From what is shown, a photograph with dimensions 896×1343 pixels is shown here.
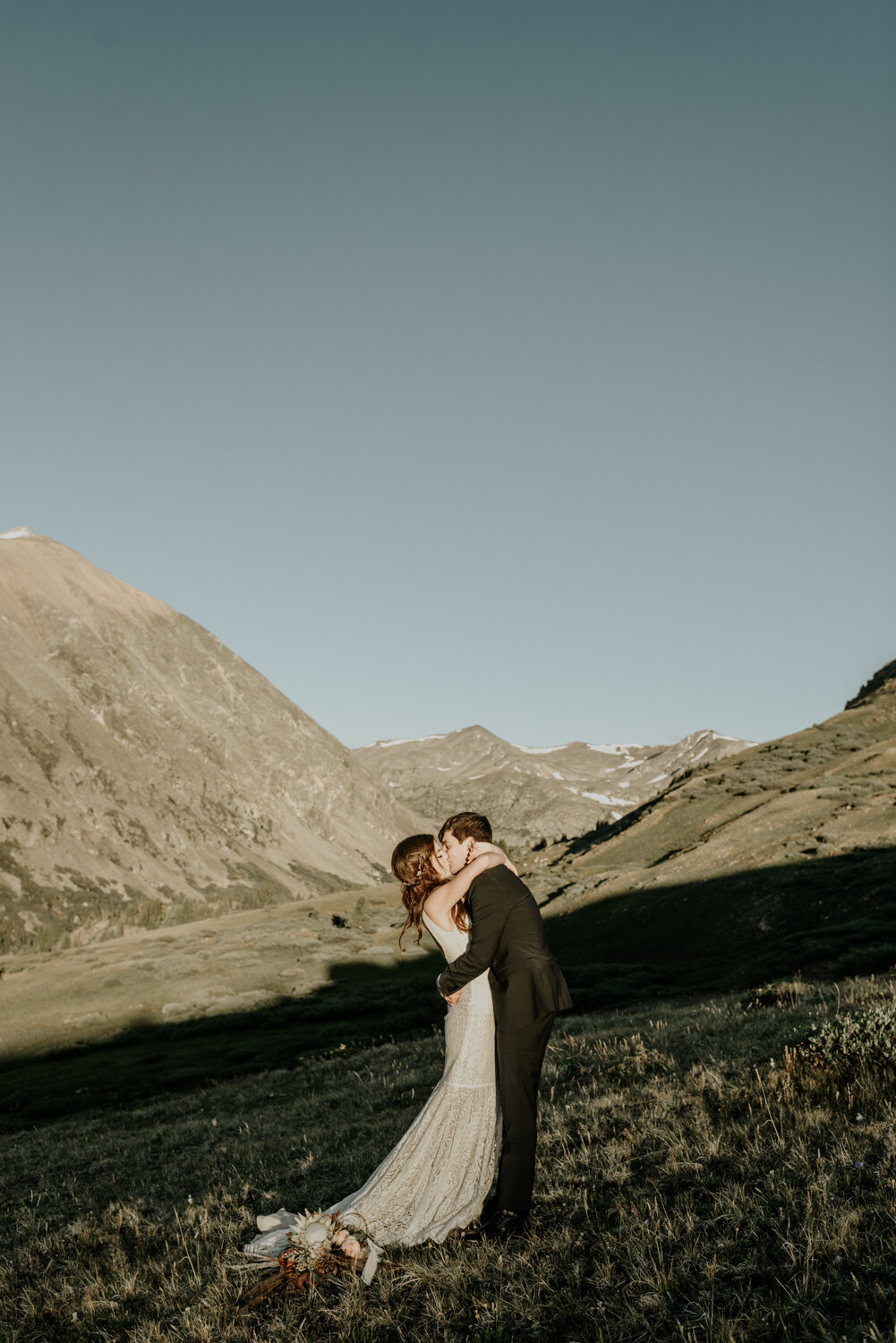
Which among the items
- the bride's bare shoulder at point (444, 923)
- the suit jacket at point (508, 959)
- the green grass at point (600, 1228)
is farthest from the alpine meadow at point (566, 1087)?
the bride's bare shoulder at point (444, 923)

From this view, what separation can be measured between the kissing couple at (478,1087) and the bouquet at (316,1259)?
0.12 meters

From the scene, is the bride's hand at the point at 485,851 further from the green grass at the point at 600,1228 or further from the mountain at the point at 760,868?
the mountain at the point at 760,868

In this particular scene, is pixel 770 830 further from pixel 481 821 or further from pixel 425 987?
pixel 481 821

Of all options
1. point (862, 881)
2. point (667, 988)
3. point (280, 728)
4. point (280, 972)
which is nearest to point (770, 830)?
point (862, 881)

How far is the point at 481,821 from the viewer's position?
245 inches

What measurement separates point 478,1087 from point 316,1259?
155 centimetres

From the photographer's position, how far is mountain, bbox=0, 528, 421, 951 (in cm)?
10031

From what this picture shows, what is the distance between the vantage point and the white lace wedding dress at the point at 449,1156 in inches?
222

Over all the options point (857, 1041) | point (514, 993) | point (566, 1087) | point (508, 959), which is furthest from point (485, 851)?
point (566, 1087)

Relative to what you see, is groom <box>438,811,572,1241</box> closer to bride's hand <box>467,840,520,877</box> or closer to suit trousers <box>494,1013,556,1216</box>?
suit trousers <box>494,1013,556,1216</box>

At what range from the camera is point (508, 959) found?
582cm

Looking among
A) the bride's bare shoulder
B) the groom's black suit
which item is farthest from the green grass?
the bride's bare shoulder

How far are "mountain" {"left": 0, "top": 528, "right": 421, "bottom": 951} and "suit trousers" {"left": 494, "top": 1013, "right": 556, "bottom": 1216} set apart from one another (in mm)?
82709

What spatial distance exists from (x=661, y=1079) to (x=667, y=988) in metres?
19.1
